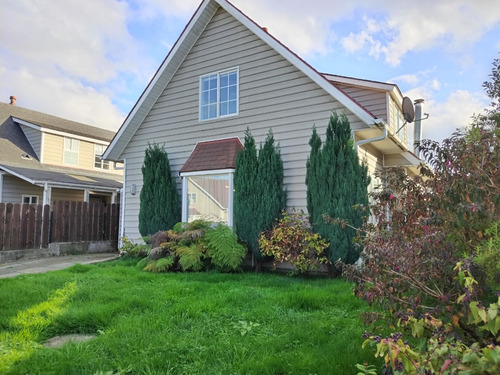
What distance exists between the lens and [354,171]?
279 inches

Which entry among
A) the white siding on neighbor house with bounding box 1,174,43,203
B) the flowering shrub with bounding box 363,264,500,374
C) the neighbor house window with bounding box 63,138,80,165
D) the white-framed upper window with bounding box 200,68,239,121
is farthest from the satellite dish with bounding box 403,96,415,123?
the white siding on neighbor house with bounding box 1,174,43,203

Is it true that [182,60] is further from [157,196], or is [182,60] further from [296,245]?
[296,245]

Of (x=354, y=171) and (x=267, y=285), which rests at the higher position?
(x=354, y=171)

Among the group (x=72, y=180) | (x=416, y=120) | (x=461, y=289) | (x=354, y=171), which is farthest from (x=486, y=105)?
(x=72, y=180)

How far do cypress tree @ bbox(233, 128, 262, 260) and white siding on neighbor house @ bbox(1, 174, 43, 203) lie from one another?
11844 mm

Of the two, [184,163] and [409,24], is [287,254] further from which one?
[409,24]

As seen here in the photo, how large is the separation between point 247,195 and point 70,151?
1341cm

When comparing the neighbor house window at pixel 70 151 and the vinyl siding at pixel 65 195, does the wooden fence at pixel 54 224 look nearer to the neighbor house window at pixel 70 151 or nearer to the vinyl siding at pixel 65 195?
the vinyl siding at pixel 65 195

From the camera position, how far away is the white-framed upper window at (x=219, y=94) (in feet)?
30.1

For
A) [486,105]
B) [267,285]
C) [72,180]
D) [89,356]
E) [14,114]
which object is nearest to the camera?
[89,356]

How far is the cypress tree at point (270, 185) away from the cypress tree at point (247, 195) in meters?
0.13

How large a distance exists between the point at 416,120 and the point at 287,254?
8.89m

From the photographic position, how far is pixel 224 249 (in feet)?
23.5

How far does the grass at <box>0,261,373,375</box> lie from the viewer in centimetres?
283
